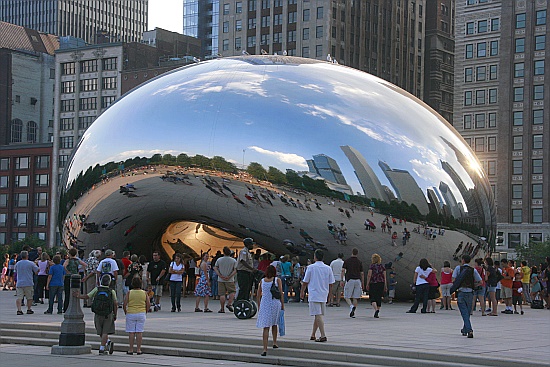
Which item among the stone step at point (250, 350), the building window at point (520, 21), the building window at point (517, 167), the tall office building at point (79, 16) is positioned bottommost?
the stone step at point (250, 350)

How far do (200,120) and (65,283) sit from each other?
20.3 ft

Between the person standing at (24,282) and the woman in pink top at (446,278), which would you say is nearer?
the person standing at (24,282)

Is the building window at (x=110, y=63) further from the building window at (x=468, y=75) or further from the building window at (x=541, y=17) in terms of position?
the building window at (x=541, y=17)

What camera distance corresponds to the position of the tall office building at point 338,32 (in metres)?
112

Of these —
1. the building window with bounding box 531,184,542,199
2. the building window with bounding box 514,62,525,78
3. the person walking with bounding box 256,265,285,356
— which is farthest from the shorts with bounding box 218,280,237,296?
the building window with bounding box 514,62,525,78

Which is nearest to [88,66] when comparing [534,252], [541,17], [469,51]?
[469,51]

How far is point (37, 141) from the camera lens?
12725 centimetres

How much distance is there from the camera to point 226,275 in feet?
75.0

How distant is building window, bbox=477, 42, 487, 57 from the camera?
99.1 meters

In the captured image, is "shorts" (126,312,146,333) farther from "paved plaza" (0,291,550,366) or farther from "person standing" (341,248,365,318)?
"person standing" (341,248,365,318)

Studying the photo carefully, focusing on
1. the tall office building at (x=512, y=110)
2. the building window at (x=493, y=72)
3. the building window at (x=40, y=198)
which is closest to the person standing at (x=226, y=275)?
the tall office building at (x=512, y=110)

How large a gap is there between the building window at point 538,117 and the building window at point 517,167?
4.10 metres

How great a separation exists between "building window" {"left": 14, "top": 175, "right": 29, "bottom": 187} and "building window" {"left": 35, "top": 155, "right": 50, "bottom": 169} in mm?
2136

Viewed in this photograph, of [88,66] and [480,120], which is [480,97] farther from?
[88,66]
